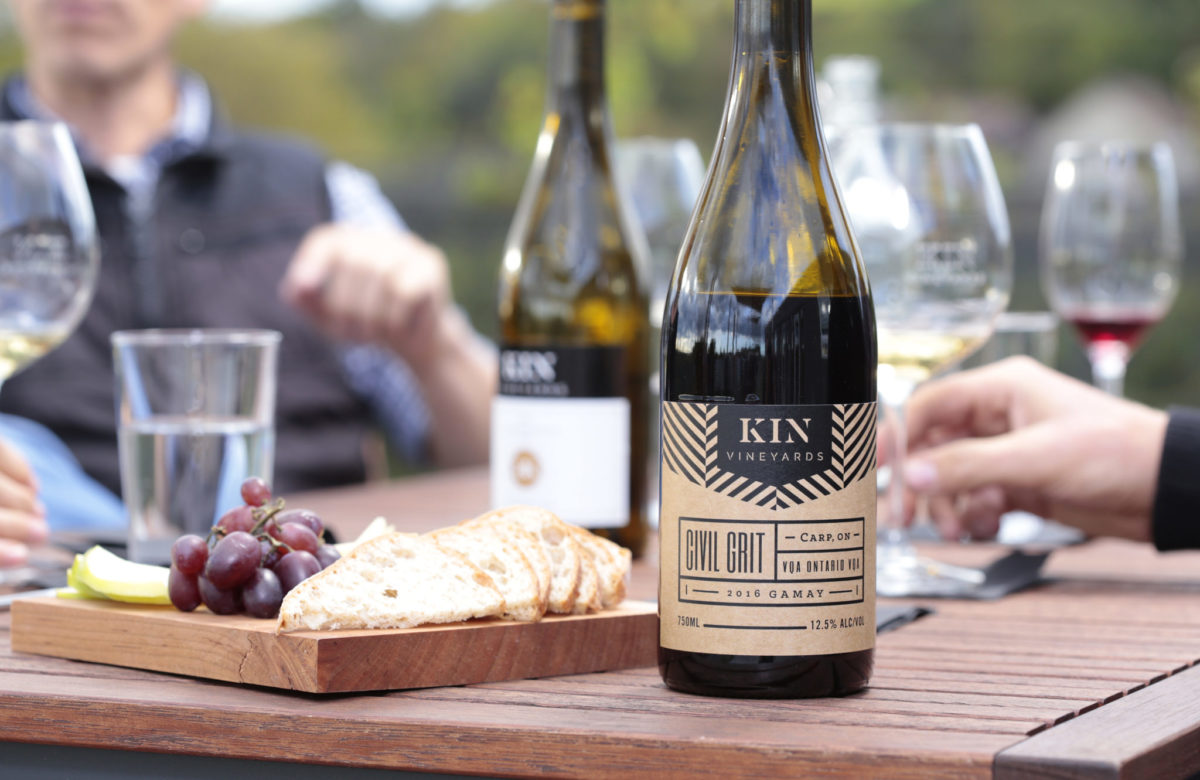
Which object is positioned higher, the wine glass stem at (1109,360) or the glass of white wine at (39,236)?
the glass of white wine at (39,236)

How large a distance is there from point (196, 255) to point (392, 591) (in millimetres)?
2034

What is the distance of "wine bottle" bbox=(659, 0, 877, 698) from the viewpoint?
80 cm

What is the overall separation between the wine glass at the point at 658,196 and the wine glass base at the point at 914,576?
0.33 m

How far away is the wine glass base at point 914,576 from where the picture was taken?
1.25m

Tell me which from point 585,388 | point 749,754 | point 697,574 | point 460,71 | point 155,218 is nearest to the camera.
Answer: point 749,754

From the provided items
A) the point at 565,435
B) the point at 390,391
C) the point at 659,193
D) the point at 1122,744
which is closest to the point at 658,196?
the point at 659,193

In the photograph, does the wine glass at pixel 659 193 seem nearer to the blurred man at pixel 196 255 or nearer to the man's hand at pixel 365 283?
the man's hand at pixel 365 283

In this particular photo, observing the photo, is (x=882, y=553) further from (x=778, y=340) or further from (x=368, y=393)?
(x=368, y=393)

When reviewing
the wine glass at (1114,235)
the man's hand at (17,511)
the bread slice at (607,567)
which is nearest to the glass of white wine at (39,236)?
the man's hand at (17,511)

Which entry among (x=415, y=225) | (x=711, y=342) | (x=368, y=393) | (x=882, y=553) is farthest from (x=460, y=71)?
(x=711, y=342)

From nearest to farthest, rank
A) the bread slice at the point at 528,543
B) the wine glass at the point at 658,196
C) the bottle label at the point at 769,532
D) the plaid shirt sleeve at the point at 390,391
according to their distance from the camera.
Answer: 1. the bottle label at the point at 769,532
2. the bread slice at the point at 528,543
3. the wine glass at the point at 658,196
4. the plaid shirt sleeve at the point at 390,391

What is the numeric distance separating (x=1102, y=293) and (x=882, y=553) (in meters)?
0.60

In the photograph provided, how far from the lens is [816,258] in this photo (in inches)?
34.5

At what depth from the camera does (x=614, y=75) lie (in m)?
6.63
